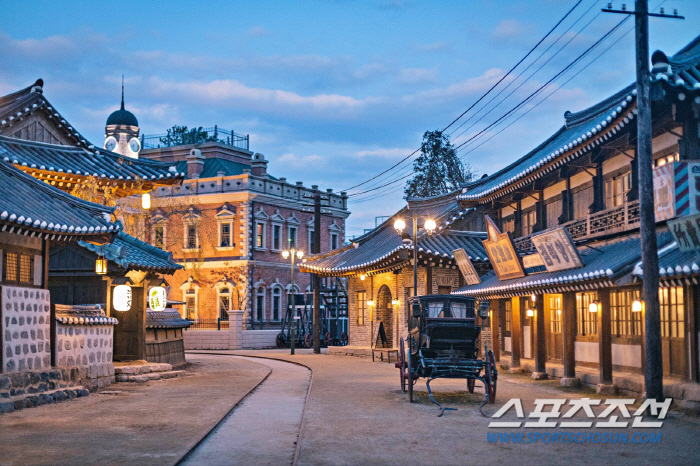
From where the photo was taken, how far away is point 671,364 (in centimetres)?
1564

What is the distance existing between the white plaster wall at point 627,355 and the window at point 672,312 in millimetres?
1601

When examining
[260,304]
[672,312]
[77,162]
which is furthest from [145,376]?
[260,304]

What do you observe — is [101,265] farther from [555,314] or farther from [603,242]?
[555,314]

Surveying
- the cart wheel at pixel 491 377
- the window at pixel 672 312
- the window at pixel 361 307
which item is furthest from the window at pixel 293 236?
the window at pixel 672 312

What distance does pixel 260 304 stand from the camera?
169 feet

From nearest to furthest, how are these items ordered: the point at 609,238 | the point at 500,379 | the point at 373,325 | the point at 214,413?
the point at 214,413
the point at 609,238
the point at 500,379
the point at 373,325

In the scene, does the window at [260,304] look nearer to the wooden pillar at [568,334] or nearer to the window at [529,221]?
the window at [529,221]

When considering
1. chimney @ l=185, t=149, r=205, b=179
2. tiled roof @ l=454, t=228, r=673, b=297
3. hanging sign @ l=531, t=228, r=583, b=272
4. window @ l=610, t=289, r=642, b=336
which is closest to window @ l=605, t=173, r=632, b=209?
tiled roof @ l=454, t=228, r=673, b=297

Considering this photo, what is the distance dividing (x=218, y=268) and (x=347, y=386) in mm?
32250

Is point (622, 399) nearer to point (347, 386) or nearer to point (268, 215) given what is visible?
point (347, 386)

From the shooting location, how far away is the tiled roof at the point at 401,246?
29.2 m

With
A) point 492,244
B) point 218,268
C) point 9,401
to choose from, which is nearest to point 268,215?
point 218,268

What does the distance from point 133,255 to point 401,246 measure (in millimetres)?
10293

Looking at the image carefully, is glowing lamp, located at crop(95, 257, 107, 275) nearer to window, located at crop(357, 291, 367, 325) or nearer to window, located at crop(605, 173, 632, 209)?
window, located at crop(605, 173, 632, 209)
